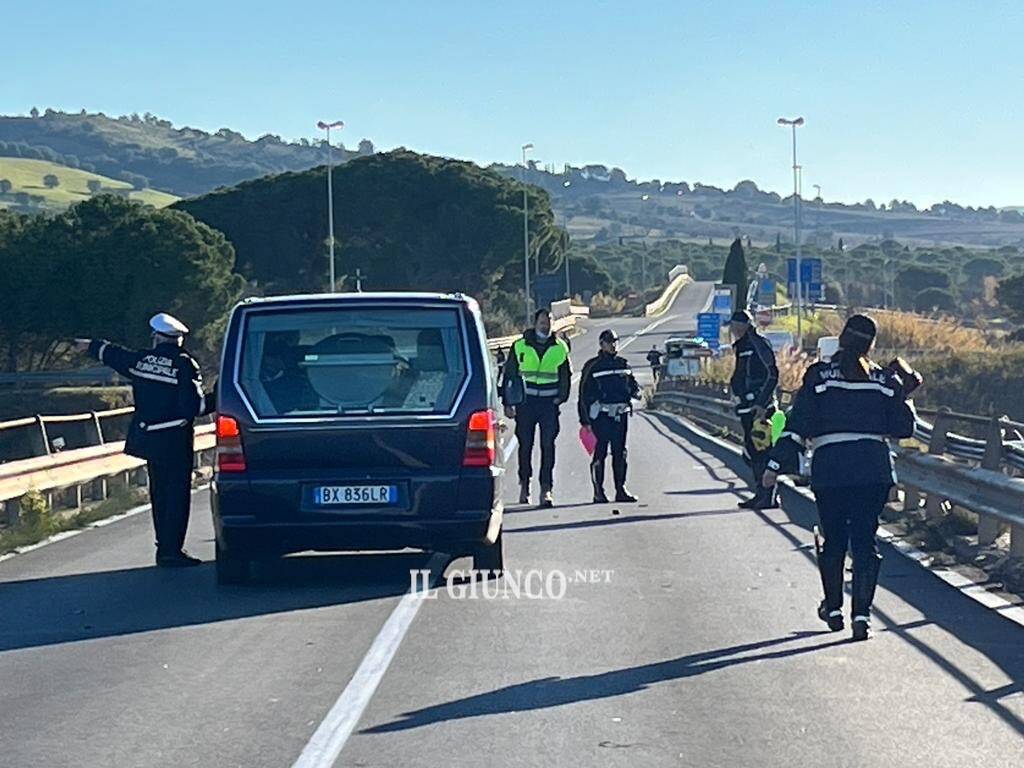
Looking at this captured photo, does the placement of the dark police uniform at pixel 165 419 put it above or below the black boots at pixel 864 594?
above

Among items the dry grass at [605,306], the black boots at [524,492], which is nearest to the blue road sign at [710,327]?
the black boots at [524,492]

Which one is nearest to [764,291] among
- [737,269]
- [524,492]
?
[737,269]

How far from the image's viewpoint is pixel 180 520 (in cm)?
1249

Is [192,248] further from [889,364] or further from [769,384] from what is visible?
[889,364]

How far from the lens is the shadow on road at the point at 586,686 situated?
7.54 metres

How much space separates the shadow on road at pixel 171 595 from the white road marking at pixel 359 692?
0.67 m

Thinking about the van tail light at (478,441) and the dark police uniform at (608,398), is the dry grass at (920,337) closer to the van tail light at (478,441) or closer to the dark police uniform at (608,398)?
the dark police uniform at (608,398)

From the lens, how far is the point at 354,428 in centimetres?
1073

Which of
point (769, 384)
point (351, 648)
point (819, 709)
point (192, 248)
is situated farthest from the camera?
point (192, 248)

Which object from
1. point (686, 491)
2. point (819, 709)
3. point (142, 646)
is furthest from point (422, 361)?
point (686, 491)

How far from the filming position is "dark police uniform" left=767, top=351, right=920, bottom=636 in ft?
30.3

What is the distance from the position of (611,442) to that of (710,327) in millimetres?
42757

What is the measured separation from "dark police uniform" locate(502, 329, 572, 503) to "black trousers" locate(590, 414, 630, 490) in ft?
1.40

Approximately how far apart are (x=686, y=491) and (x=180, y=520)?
7.41 meters
